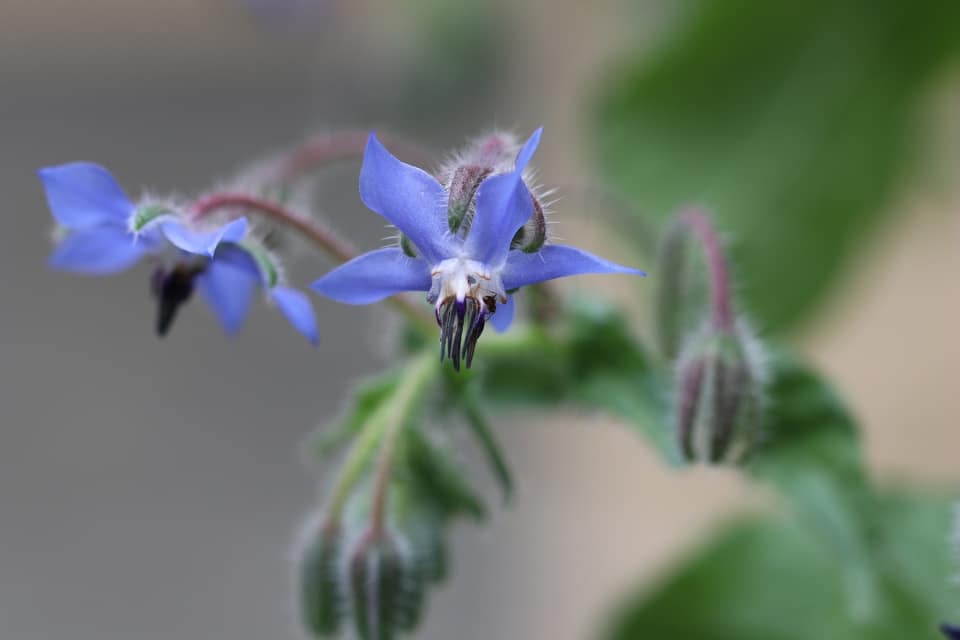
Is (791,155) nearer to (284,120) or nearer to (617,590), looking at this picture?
(617,590)

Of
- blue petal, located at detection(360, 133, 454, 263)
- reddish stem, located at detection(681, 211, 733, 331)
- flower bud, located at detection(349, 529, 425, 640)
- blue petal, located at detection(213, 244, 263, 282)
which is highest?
reddish stem, located at detection(681, 211, 733, 331)

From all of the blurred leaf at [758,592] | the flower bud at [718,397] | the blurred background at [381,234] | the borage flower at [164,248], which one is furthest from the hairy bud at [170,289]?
the blurred leaf at [758,592]

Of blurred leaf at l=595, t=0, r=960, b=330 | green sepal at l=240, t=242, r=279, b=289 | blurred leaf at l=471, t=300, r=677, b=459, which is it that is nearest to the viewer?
green sepal at l=240, t=242, r=279, b=289

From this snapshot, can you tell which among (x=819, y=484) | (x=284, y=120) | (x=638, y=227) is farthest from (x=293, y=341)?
(x=819, y=484)

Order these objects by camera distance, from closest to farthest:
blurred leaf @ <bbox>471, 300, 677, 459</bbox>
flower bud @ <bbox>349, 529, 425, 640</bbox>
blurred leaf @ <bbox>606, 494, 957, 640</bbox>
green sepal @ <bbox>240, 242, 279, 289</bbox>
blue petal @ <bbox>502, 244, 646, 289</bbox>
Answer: blue petal @ <bbox>502, 244, 646, 289</bbox>
green sepal @ <bbox>240, 242, 279, 289</bbox>
flower bud @ <bbox>349, 529, 425, 640</bbox>
blurred leaf @ <bbox>471, 300, 677, 459</bbox>
blurred leaf @ <bbox>606, 494, 957, 640</bbox>

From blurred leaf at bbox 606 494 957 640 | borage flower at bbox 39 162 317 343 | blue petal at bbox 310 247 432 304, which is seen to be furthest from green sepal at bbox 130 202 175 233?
blurred leaf at bbox 606 494 957 640

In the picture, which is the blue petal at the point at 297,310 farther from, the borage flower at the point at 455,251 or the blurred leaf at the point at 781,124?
the blurred leaf at the point at 781,124

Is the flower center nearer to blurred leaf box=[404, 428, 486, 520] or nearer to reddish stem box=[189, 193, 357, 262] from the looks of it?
reddish stem box=[189, 193, 357, 262]
